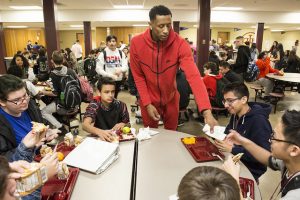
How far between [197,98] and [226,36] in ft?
67.3

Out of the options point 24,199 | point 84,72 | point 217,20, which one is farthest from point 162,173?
point 217,20

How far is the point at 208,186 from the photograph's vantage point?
829 mm

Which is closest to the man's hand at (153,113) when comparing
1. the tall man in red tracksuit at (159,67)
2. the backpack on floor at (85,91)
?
the tall man in red tracksuit at (159,67)

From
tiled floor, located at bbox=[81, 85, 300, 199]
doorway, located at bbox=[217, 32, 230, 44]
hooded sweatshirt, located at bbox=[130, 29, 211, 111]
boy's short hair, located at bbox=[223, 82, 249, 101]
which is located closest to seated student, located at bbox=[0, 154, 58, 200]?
hooded sweatshirt, located at bbox=[130, 29, 211, 111]

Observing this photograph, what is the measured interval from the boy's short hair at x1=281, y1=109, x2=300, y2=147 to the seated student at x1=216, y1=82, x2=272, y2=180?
0.48 metres

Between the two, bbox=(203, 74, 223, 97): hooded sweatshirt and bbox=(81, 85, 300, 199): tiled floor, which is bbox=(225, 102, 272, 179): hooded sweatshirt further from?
bbox=(203, 74, 223, 97): hooded sweatshirt

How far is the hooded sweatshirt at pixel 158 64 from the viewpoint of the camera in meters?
2.33

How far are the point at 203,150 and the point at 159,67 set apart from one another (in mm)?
933

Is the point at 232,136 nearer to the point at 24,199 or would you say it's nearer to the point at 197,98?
the point at 197,98

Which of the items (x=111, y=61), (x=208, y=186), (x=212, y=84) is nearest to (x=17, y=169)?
(x=208, y=186)

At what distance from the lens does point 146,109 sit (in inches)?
93.5

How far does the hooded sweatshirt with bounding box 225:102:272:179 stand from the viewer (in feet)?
6.14

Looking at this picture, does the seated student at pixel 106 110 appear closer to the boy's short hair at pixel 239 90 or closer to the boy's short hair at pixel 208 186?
the boy's short hair at pixel 239 90

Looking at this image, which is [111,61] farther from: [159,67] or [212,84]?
[159,67]
